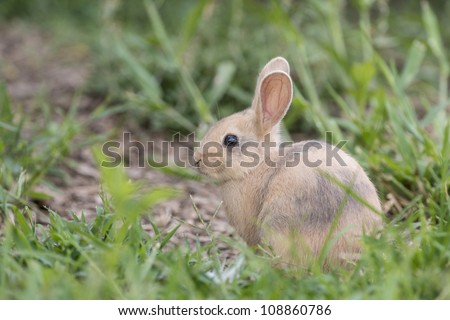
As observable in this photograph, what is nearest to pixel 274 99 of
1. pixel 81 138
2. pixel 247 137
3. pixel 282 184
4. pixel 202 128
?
pixel 247 137

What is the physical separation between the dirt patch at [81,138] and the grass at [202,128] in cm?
24

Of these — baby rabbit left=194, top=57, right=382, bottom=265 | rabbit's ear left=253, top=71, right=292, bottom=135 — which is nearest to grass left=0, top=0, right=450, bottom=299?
baby rabbit left=194, top=57, right=382, bottom=265

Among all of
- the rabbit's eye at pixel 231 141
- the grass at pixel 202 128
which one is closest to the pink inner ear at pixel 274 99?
the rabbit's eye at pixel 231 141

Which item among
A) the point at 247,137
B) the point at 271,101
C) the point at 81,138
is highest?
the point at 271,101

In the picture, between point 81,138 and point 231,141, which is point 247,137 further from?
point 81,138

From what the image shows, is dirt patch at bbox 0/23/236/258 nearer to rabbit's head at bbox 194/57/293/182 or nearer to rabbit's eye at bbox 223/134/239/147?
rabbit's head at bbox 194/57/293/182

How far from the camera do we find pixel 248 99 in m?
6.07

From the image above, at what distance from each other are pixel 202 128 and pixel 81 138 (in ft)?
4.67

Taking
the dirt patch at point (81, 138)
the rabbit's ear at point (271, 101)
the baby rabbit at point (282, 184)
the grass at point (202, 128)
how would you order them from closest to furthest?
the grass at point (202, 128), the baby rabbit at point (282, 184), the rabbit's ear at point (271, 101), the dirt patch at point (81, 138)

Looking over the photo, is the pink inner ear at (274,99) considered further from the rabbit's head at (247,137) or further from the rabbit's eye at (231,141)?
the rabbit's eye at (231,141)

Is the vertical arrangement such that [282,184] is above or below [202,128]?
above

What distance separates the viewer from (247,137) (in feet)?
13.0

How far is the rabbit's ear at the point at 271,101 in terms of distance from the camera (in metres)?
3.88

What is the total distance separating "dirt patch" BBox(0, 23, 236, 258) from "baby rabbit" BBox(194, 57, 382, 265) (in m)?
0.27
